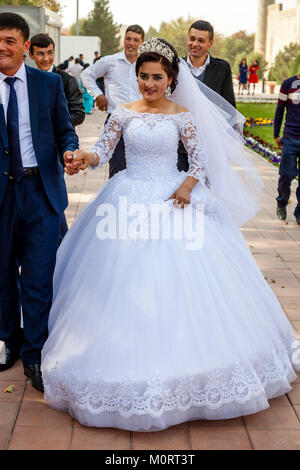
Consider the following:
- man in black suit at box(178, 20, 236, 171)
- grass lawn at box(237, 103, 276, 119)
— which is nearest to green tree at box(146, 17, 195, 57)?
grass lawn at box(237, 103, 276, 119)

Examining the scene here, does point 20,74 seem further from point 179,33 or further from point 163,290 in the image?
point 179,33

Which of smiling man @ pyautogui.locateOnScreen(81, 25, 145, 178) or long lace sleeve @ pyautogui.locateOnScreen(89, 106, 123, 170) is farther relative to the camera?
smiling man @ pyautogui.locateOnScreen(81, 25, 145, 178)

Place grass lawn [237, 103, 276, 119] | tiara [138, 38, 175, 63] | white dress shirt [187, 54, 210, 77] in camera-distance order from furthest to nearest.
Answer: grass lawn [237, 103, 276, 119] → white dress shirt [187, 54, 210, 77] → tiara [138, 38, 175, 63]

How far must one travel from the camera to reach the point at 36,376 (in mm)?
4105

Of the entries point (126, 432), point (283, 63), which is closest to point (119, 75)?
point (126, 432)

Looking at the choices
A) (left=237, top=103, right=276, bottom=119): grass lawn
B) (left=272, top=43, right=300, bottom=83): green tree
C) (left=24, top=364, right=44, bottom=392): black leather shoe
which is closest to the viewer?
(left=24, top=364, right=44, bottom=392): black leather shoe

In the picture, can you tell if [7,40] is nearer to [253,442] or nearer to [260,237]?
[253,442]

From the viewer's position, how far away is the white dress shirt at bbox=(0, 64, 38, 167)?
153 inches

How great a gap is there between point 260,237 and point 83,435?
16.1ft

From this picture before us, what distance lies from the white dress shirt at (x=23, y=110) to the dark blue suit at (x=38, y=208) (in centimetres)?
5

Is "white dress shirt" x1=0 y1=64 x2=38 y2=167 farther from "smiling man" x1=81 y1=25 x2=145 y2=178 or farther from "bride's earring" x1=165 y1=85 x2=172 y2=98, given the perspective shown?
"smiling man" x1=81 y1=25 x2=145 y2=178

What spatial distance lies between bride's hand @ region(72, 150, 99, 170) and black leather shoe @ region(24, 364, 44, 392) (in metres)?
1.32
